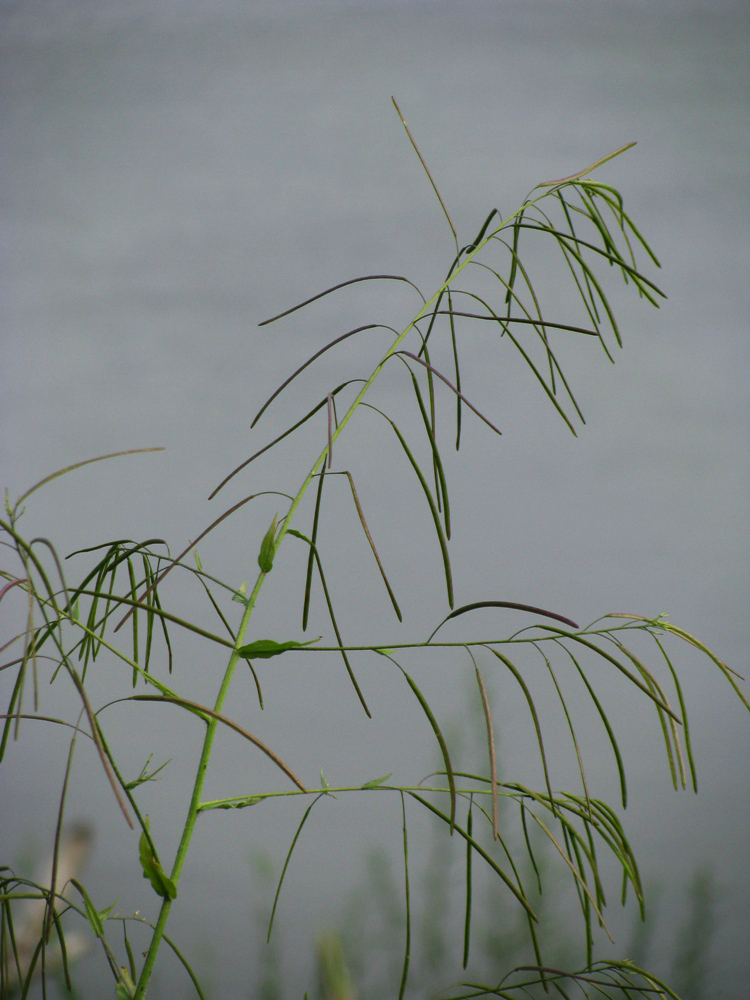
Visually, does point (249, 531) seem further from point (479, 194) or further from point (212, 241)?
point (479, 194)

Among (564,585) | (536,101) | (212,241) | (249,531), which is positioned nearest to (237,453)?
(249,531)

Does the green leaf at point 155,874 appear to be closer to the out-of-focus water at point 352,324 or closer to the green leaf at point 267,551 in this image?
the green leaf at point 267,551

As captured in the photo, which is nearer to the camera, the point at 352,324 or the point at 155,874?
the point at 155,874

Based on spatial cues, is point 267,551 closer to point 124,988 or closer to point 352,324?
point 124,988

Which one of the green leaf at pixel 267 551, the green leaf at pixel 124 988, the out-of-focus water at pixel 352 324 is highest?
the out-of-focus water at pixel 352 324

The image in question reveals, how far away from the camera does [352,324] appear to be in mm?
877

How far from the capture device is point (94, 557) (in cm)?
88

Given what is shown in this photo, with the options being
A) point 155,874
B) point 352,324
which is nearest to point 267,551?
point 155,874

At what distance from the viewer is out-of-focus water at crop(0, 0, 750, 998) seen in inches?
32.9

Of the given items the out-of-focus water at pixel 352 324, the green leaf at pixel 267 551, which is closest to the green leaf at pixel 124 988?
the green leaf at pixel 267 551

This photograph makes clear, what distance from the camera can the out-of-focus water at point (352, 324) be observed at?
84 cm

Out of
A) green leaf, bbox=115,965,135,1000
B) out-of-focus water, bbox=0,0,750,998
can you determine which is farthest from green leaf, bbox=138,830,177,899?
out-of-focus water, bbox=0,0,750,998

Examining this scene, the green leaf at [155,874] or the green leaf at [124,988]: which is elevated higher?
the green leaf at [155,874]

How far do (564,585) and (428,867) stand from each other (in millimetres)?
293
